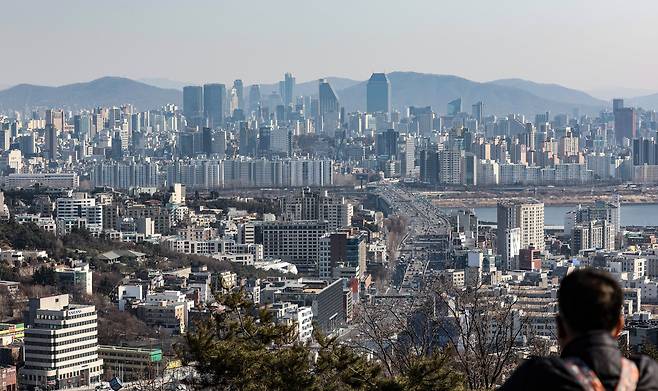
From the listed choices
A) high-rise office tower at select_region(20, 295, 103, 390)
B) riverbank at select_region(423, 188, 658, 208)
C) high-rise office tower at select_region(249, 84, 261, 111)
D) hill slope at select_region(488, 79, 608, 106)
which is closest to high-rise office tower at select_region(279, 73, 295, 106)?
high-rise office tower at select_region(249, 84, 261, 111)

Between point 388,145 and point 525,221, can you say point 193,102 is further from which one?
point 525,221

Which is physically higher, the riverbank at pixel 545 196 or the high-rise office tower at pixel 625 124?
the high-rise office tower at pixel 625 124

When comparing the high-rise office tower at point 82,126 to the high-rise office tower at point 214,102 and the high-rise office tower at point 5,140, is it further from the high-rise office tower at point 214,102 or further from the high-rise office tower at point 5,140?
the high-rise office tower at point 214,102

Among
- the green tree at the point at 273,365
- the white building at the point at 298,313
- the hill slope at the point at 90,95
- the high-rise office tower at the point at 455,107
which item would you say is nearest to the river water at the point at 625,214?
the white building at the point at 298,313

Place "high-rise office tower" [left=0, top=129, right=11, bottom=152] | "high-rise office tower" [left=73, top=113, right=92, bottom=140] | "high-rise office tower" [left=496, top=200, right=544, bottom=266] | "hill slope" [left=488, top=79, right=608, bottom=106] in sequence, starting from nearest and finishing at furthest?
"high-rise office tower" [left=496, top=200, right=544, bottom=266] → "high-rise office tower" [left=0, top=129, right=11, bottom=152] → "high-rise office tower" [left=73, top=113, right=92, bottom=140] → "hill slope" [left=488, top=79, right=608, bottom=106]

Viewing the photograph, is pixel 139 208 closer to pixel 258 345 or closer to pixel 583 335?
pixel 258 345

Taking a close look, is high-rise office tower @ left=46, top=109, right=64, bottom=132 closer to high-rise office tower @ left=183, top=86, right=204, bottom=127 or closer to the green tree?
high-rise office tower @ left=183, top=86, right=204, bottom=127
